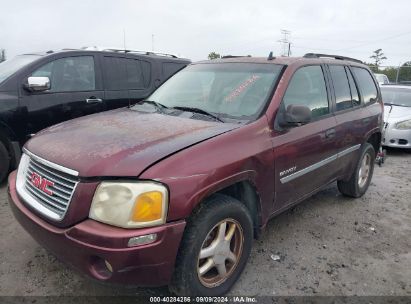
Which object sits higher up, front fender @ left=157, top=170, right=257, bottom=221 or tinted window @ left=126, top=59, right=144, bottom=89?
tinted window @ left=126, top=59, right=144, bottom=89

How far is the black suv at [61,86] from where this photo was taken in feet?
15.2

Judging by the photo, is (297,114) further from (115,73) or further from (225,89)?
(115,73)

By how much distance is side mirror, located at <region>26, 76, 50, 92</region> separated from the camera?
452 centimetres

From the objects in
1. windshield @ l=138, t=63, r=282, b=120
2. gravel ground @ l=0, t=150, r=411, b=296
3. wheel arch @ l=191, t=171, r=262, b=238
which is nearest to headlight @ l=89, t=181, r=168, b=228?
wheel arch @ l=191, t=171, r=262, b=238

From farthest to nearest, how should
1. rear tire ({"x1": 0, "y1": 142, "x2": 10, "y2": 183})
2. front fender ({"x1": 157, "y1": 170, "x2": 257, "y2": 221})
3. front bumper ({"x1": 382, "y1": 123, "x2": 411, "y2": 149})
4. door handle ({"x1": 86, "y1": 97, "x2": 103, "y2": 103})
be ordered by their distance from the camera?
front bumper ({"x1": 382, "y1": 123, "x2": 411, "y2": 149}) < door handle ({"x1": 86, "y1": 97, "x2": 103, "y2": 103}) < rear tire ({"x1": 0, "y1": 142, "x2": 10, "y2": 183}) < front fender ({"x1": 157, "y1": 170, "x2": 257, "y2": 221})

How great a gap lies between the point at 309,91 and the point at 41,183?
2533 mm

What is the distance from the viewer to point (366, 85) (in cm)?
485

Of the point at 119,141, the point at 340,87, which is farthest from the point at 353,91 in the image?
the point at 119,141

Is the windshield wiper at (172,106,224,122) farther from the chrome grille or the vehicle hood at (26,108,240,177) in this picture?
the chrome grille

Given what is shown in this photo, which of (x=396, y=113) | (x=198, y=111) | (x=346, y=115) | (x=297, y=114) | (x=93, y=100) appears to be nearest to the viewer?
(x=297, y=114)

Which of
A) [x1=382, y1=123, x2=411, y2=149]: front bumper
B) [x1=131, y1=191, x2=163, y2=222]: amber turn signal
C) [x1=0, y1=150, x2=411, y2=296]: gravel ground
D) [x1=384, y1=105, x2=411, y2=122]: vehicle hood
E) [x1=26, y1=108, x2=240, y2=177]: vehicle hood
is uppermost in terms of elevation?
[x1=26, y1=108, x2=240, y2=177]: vehicle hood

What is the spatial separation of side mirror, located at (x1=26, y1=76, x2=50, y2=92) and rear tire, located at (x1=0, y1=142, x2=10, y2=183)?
0.79 meters

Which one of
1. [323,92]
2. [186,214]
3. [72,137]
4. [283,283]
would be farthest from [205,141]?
[323,92]

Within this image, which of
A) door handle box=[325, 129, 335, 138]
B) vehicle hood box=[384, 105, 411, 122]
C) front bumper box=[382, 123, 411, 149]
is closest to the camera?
door handle box=[325, 129, 335, 138]
